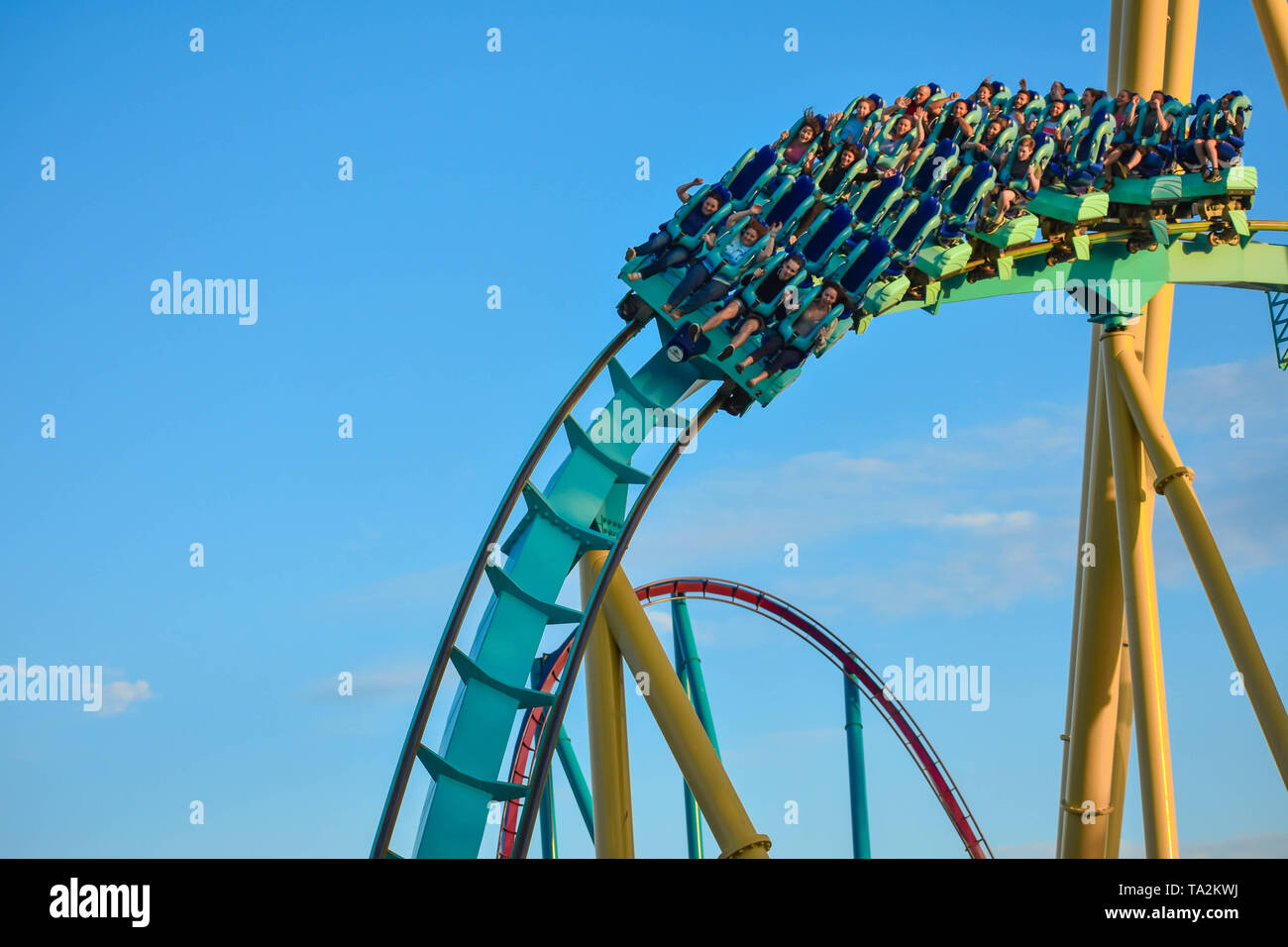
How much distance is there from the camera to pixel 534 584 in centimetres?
776

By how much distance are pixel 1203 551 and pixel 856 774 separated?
7.16 m

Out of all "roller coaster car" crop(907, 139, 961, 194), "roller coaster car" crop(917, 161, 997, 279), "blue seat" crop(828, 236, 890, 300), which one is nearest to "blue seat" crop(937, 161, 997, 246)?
"roller coaster car" crop(917, 161, 997, 279)

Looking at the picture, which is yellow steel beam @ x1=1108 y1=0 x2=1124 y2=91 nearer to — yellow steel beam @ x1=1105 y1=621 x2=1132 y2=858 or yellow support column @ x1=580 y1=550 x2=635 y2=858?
yellow steel beam @ x1=1105 y1=621 x2=1132 y2=858

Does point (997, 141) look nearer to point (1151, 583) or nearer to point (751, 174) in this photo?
point (751, 174)

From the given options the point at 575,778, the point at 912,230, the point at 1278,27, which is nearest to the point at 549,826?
the point at 575,778

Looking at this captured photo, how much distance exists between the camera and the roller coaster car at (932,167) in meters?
8.69

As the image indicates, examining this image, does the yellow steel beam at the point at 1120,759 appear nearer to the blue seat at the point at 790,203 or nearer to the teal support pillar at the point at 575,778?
the blue seat at the point at 790,203

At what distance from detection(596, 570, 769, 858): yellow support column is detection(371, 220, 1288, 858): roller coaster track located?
606mm

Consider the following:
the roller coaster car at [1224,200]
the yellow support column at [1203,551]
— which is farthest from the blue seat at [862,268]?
the roller coaster car at [1224,200]

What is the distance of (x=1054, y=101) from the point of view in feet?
31.1
